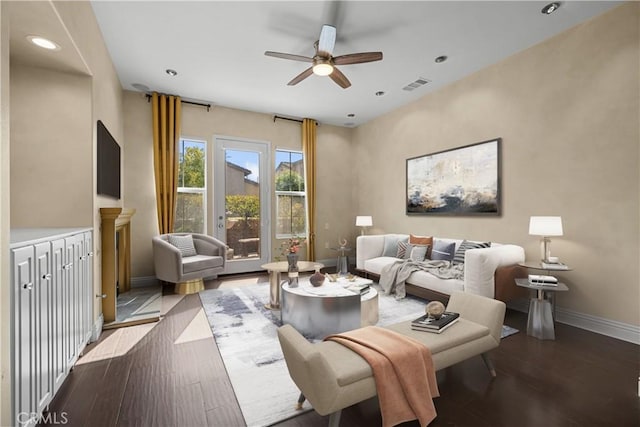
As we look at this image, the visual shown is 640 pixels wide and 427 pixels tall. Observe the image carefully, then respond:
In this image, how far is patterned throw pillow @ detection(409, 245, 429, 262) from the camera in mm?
4293

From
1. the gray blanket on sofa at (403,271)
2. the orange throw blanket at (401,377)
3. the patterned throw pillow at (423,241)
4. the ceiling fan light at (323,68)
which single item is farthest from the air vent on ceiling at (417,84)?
the orange throw blanket at (401,377)

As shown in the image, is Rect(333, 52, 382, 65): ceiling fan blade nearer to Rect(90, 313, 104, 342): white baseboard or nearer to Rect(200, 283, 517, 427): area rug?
Rect(200, 283, 517, 427): area rug

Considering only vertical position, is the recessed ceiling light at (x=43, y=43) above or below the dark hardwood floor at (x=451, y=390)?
above

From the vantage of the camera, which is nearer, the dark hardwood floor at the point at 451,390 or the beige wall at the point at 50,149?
the dark hardwood floor at the point at 451,390

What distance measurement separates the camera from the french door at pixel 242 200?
17.7 feet

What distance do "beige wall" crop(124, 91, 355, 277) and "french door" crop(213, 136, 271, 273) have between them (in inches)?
5.8

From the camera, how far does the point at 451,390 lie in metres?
1.92

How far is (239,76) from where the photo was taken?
4.16m

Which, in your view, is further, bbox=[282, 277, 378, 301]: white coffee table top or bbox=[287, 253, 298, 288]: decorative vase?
bbox=[287, 253, 298, 288]: decorative vase

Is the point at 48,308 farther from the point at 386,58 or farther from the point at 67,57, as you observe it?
the point at 386,58

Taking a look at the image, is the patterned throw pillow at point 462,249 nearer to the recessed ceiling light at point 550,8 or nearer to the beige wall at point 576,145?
the beige wall at point 576,145

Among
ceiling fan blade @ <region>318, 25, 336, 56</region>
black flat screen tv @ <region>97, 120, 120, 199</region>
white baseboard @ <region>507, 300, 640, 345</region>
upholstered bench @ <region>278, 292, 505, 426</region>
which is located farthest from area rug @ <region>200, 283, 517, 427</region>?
ceiling fan blade @ <region>318, 25, 336, 56</region>

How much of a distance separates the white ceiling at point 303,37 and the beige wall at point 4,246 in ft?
6.39

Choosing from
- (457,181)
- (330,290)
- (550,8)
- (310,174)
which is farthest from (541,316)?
(310,174)
